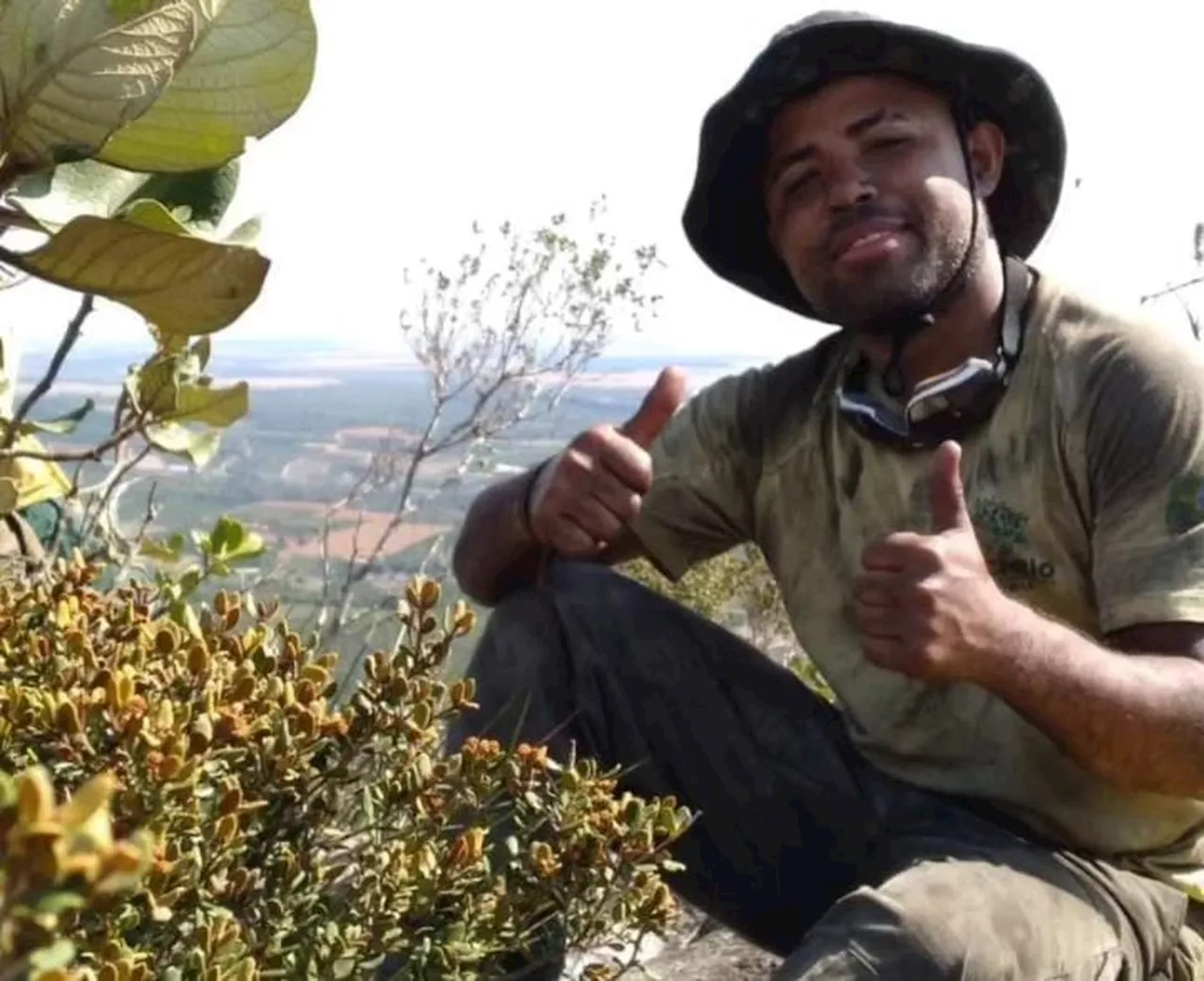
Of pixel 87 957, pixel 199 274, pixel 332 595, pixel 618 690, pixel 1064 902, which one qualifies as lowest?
pixel 332 595

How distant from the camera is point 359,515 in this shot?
5223 mm

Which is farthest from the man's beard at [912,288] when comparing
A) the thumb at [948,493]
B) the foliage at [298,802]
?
the foliage at [298,802]

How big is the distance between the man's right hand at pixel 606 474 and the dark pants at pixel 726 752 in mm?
159

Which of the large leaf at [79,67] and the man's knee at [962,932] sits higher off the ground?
the large leaf at [79,67]

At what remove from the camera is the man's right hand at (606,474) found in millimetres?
2416

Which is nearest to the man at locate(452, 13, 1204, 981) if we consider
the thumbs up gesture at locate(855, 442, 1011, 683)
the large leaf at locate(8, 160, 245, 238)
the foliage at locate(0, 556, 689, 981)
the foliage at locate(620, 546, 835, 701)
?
the thumbs up gesture at locate(855, 442, 1011, 683)

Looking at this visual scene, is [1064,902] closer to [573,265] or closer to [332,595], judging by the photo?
[332,595]

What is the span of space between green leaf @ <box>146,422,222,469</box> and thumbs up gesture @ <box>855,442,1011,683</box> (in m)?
0.82

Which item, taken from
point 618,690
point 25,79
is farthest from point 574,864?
point 618,690

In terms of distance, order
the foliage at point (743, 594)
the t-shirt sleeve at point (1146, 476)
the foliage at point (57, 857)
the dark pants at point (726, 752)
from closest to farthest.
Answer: the foliage at point (57, 857) < the t-shirt sleeve at point (1146, 476) < the dark pants at point (726, 752) < the foliage at point (743, 594)

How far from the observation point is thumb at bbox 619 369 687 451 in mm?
2439

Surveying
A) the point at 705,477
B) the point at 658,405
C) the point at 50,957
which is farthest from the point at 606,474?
the point at 50,957

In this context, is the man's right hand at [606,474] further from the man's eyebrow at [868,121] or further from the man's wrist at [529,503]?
the man's eyebrow at [868,121]

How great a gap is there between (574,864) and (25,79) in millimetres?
811
